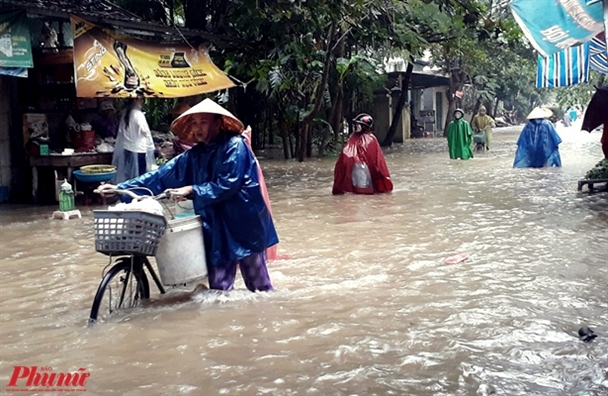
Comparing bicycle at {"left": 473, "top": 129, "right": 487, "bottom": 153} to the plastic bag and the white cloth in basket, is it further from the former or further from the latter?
the white cloth in basket

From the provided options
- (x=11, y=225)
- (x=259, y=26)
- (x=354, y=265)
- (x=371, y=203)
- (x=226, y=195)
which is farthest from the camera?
(x=259, y=26)

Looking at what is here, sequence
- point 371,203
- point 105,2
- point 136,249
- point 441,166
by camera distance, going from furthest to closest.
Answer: point 441,166 < point 105,2 < point 371,203 < point 136,249

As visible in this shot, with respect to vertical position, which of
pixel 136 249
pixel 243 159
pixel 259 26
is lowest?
pixel 136 249

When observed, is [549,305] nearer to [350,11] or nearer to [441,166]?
[350,11]

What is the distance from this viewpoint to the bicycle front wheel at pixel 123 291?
494 centimetres

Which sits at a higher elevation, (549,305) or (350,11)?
(350,11)

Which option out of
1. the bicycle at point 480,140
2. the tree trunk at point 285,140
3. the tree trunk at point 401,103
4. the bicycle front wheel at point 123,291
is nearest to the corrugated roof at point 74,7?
the bicycle front wheel at point 123,291

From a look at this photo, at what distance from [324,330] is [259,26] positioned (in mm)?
10446

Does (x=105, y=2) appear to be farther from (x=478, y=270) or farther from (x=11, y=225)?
(x=478, y=270)

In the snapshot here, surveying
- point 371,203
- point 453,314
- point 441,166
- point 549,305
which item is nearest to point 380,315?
point 453,314

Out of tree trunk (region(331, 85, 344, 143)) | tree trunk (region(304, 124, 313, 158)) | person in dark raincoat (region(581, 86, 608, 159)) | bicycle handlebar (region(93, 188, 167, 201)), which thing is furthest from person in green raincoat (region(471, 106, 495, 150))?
bicycle handlebar (region(93, 188, 167, 201))

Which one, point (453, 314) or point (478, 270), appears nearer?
point (453, 314)

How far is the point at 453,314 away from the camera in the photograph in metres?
5.15

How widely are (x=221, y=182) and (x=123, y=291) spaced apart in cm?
109
